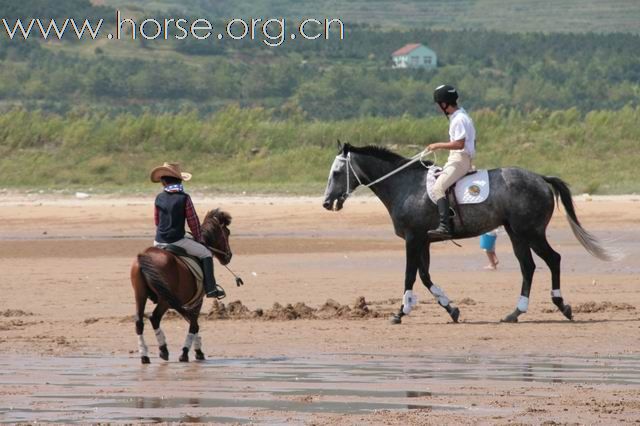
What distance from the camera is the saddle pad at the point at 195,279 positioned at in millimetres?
13211

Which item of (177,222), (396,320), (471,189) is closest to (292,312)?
(396,320)

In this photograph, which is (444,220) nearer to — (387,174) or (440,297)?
(440,297)

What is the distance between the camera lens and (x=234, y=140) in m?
40.1

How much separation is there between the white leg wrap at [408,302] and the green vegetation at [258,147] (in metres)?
18.0

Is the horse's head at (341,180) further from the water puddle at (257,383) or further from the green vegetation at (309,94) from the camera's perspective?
the green vegetation at (309,94)

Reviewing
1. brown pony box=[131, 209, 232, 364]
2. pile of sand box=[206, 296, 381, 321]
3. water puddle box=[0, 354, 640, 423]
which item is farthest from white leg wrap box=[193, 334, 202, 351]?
pile of sand box=[206, 296, 381, 321]

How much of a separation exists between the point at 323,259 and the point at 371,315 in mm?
6233

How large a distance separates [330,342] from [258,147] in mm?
25671

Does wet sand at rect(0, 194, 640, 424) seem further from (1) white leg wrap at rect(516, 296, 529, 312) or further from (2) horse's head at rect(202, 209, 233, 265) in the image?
(2) horse's head at rect(202, 209, 233, 265)

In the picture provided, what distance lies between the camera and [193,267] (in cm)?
1323

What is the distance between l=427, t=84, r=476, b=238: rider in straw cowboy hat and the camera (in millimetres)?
15836

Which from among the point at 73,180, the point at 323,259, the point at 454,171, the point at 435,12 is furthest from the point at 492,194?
the point at 435,12

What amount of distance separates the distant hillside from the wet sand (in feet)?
256

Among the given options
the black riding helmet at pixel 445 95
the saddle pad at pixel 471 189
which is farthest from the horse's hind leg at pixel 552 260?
the black riding helmet at pixel 445 95
